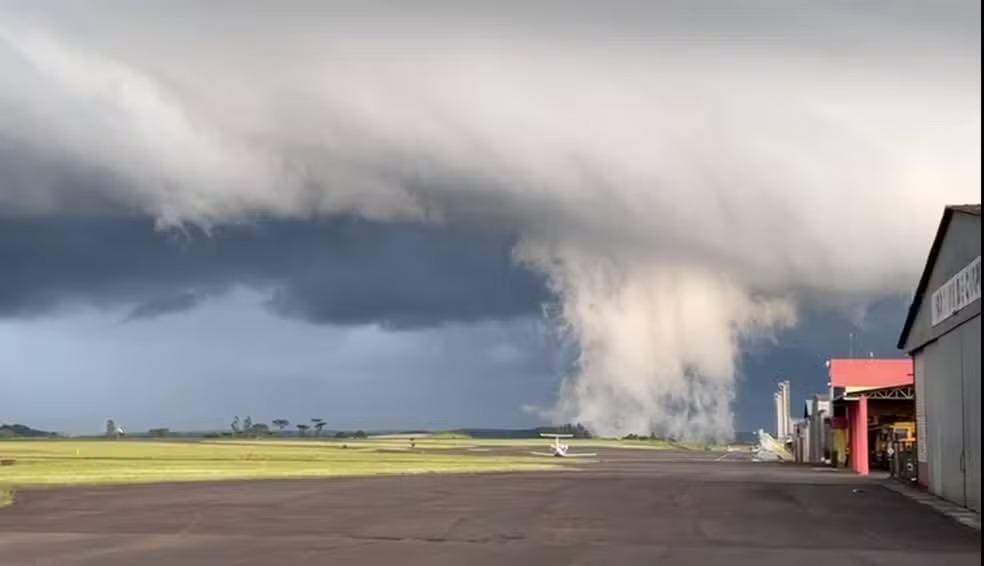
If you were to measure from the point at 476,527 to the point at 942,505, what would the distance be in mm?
15995

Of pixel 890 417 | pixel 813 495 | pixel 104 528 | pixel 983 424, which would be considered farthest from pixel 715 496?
pixel 890 417

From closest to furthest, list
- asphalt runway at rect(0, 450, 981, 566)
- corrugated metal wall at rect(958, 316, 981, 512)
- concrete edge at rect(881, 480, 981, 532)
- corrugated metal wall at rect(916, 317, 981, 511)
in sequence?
asphalt runway at rect(0, 450, 981, 566) → concrete edge at rect(881, 480, 981, 532) → corrugated metal wall at rect(958, 316, 981, 512) → corrugated metal wall at rect(916, 317, 981, 511)

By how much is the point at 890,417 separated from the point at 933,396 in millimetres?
38236

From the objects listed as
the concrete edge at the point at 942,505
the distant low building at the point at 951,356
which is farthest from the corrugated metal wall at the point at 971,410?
the concrete edge at the point at 942,505

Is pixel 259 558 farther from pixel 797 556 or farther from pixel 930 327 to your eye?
pixel 930 327

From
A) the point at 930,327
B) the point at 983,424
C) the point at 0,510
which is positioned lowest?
the point at 0,510

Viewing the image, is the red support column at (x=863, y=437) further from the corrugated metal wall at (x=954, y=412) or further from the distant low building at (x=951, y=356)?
the corrugated metal wall at (x=954, y=412)

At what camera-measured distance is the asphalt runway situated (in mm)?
19344

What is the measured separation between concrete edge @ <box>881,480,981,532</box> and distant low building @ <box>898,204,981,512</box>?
27cm

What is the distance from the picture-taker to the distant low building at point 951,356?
29.6 m

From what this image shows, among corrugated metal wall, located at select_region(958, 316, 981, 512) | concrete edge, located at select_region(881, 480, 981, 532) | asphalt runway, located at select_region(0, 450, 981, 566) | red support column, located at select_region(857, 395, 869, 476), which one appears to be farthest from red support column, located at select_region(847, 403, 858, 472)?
corrugated metal wall, located at select_region(958, 316, 981, 512)

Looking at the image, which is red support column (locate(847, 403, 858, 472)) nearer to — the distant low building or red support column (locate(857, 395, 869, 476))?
red support column (locate(857, 395, 869, 476))

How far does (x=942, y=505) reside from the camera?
3334cm

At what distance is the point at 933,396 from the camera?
3697 cm
